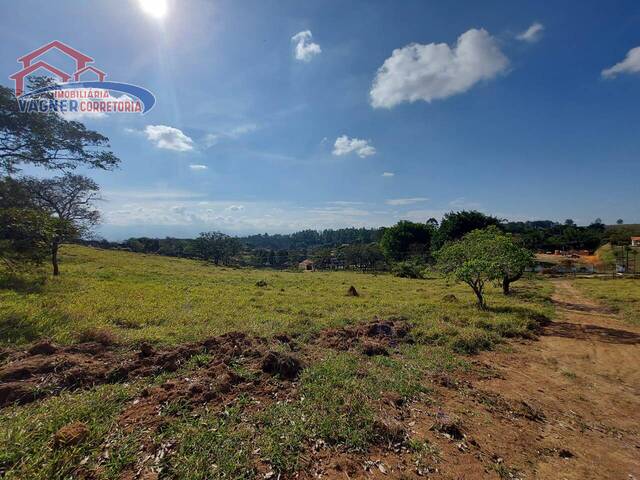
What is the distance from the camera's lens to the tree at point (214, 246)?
7500cm

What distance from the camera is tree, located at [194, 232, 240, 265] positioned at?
75.0 metres

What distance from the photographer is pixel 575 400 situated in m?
6.10

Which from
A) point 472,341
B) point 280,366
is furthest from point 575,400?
point 280,366

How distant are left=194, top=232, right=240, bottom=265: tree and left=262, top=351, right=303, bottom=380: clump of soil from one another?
237ft

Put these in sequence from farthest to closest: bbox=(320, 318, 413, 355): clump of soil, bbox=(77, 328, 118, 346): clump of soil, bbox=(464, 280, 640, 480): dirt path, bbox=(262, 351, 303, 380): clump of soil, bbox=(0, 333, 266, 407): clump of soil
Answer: bbox=(320, 318, 413, 355): clump of soil, bbox=(77, 328, 118, 346): clump of soil, bbox=(262, 351, 303, 380): clump of soil, bbox=(0, 333, 266, 407): clump of soil, bbox=(464, 280, 640, 480): dirt path

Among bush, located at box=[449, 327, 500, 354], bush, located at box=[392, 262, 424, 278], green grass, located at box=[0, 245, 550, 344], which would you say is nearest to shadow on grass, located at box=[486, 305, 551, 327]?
green grass, located at box=[0, 245, 550, 344]

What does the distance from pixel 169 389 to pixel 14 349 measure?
453cm

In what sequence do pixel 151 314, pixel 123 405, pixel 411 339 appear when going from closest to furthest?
pixel 123 405 < pixel 411 339 < pixel 151 314

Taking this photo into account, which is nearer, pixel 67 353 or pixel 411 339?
pixel 67 353

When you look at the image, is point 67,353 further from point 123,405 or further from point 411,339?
point 411,339

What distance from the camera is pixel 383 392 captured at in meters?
5.66

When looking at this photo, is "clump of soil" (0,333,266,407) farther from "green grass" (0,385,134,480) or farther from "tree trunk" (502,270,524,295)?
"tree trunk" (502,270,524,295)

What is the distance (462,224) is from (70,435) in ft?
187

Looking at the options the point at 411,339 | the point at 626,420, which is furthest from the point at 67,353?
the point at 626,420
